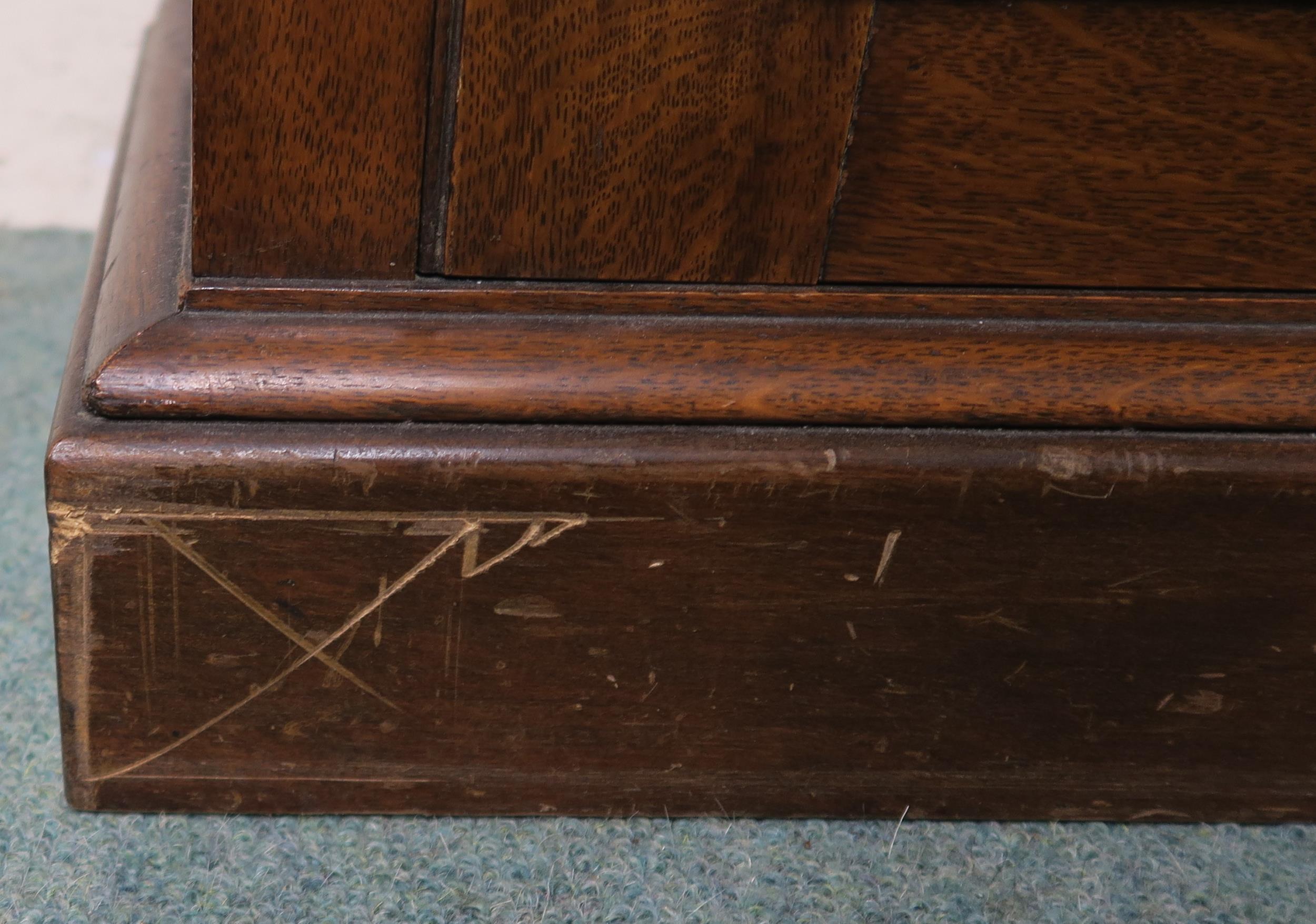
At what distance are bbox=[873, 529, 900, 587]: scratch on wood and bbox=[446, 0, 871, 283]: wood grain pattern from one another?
0.10m

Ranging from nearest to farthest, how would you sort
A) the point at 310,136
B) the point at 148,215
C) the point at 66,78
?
the point at 310,136 < the point at 148,215 < the point at 66,78

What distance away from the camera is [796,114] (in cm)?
50

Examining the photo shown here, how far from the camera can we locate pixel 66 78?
122cm

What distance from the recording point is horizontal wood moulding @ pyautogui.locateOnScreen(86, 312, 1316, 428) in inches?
19.6

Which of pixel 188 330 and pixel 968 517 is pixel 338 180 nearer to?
pixel 188 330

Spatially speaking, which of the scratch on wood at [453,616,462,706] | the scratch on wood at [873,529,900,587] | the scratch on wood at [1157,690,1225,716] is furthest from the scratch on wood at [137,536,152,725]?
the scratch on wood at [1157,690,1225,716]

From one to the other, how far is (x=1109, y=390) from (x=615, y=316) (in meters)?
0.19

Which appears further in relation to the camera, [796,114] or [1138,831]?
[1138,831]

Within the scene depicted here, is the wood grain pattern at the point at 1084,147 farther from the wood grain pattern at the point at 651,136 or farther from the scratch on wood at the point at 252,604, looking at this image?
the scratch on wood at the point at 252,604

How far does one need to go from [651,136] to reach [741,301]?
7 cm

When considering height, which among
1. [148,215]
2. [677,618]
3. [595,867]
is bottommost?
Answer: [595,867]

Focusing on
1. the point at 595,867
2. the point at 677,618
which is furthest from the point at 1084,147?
the point at 595,867

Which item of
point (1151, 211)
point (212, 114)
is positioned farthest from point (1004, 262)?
point (212, 114)

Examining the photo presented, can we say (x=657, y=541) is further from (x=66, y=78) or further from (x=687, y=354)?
(x=66, y=78)
